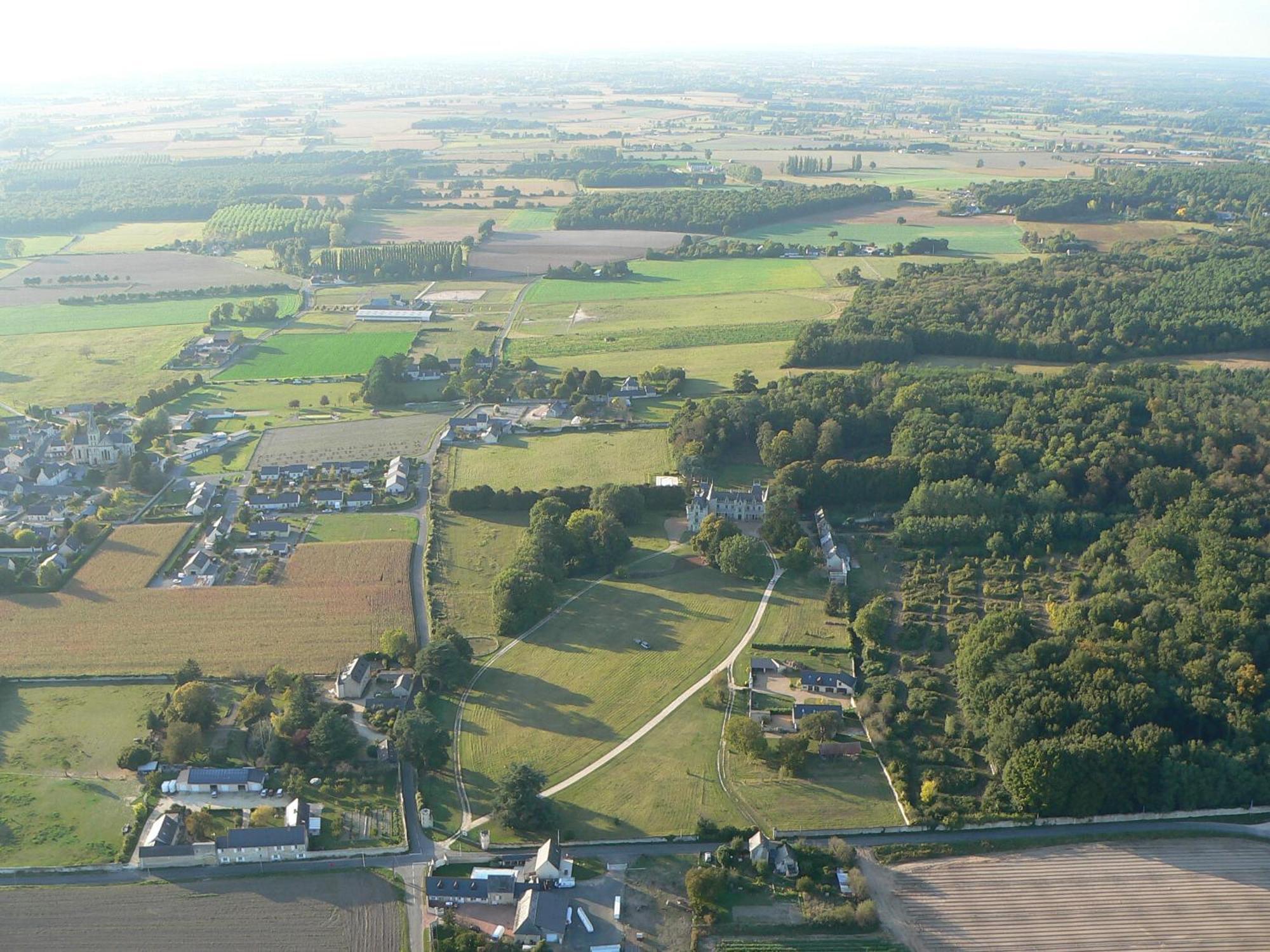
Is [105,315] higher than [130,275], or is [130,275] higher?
[130,275]

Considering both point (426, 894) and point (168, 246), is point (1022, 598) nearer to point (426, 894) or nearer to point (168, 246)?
point (426, 894)

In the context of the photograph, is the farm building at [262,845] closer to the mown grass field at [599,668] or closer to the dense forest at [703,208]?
the mown grass field at [599,668]

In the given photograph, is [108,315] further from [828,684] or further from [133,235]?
[828,684]

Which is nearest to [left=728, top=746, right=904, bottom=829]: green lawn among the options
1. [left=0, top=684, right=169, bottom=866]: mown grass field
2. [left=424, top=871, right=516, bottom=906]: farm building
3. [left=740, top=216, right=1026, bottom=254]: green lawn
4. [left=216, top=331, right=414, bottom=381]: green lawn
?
[left=424, top=871, right=516, bottom=906]: farm building

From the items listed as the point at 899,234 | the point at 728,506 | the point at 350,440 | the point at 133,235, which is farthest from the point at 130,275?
the point at 899,234

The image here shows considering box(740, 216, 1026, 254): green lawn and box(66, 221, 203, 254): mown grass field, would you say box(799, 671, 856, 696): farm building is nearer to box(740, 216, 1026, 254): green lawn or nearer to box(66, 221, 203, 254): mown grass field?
box(740, 216, 1026, 254): green lawn

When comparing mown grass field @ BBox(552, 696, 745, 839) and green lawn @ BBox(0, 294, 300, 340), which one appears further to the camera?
green lawn @ BBox(0, 294, 300, 340)

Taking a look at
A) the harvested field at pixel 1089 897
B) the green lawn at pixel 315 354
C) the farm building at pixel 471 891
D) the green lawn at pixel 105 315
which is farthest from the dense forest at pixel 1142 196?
the farm building at pixel 471 891
